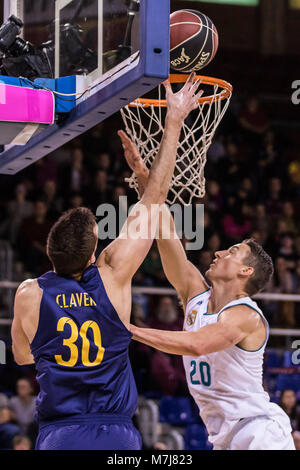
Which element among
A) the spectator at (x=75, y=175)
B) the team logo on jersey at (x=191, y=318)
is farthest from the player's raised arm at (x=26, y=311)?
the spectator at (x=75, y=175)

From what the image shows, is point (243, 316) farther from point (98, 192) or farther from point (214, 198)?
point (214, 198)

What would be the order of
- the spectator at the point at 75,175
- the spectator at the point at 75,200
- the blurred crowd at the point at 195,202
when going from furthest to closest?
the spectator at the point at 75,175
the spectator at the point at 75,200
the blurred crowd at the point at 195,202

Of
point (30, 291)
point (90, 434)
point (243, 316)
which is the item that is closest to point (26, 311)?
point (30, 291)

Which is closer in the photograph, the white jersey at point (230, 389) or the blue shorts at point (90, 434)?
the blue shorts at point (90, 434)

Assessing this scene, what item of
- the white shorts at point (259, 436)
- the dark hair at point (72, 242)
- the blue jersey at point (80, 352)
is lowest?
the white shorts at point (259, 436)

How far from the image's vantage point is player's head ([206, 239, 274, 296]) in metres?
4.33

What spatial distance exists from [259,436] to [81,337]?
48.4 inches

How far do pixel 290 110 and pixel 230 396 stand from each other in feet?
33.6

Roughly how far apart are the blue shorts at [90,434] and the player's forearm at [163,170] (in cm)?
104

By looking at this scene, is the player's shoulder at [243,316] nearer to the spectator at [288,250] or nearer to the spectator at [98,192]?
the spectator at [98,192]

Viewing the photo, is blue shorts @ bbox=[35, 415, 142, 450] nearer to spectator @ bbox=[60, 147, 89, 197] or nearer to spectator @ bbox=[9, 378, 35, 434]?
spectator @ bbox=[9, 378, 35, 434]

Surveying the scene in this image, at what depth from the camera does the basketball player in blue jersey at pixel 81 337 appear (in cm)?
336

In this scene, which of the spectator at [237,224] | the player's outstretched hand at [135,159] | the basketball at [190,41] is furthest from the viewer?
the spectator at [237,224]
